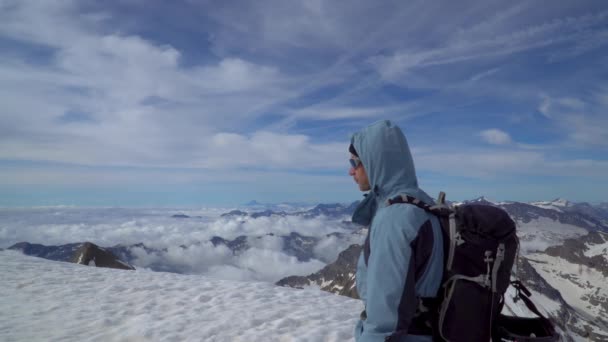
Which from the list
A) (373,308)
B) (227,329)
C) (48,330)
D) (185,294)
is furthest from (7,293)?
(373,308)

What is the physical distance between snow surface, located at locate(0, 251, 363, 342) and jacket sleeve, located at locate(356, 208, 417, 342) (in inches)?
280

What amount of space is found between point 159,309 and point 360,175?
10694 millimetres

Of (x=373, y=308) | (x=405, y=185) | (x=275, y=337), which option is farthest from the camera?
Answer: (x=275, y=337)

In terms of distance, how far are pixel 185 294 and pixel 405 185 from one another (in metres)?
12.7

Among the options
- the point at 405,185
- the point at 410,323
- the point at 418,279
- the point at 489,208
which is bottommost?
the point at 410,323

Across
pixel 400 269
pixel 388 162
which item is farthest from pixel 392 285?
pixel 388 162

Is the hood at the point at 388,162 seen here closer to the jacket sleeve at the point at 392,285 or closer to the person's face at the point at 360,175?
the person's face at the point at 360,175

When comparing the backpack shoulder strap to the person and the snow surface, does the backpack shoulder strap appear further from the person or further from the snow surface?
the snow surface

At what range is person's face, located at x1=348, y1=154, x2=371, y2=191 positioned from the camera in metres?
4.64

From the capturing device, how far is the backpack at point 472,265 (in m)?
3.71

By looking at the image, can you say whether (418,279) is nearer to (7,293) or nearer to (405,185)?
(405,185)

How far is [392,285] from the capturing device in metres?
3.54

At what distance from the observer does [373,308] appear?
3.65 m

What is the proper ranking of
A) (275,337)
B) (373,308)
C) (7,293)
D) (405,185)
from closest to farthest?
(373,308) < (405,185) < (275,337) < (7,293)
